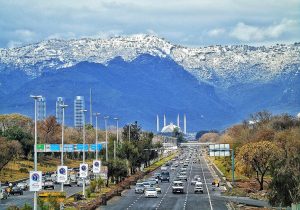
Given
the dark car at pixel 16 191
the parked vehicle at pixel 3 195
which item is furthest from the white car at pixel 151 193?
the parked vehicle at pixel 3 195

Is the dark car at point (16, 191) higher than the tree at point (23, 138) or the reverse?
the reverse

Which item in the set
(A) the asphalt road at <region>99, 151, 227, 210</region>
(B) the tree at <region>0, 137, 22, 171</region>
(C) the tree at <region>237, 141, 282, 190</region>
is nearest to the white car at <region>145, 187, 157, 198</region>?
(A) the asphalt road at <region>99, 151, 227, 210</region>

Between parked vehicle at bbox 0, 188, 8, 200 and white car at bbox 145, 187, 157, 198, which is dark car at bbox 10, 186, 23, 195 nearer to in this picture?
parked vehicle at bbox 0, 188, 8, 200

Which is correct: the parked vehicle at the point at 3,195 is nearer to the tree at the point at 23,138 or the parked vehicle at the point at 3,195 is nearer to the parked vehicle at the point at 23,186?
the parked vehicle at the point at 23,186

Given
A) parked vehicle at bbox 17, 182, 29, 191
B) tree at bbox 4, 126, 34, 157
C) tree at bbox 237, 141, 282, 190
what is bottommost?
parked vehicle at bbox 17, 182, 29, 191

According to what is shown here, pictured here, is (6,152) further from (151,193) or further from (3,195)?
(151,193)

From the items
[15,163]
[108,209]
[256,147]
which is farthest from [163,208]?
[15,163]

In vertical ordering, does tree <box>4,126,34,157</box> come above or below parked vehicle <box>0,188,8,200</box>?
above

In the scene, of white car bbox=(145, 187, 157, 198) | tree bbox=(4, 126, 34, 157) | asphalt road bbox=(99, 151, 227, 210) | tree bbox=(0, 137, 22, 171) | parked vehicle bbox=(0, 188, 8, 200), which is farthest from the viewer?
tree bbox=(4, 126, 34, 157)

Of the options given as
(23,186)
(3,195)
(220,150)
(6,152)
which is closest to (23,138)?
(6,152)

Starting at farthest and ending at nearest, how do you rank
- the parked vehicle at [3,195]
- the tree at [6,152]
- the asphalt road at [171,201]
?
1. the tree at [6,152]
2. the parked vehicle at [3,195]
3. the asphalt road at [171,201]

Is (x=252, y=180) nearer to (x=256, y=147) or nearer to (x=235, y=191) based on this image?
(x=256, y=147)
